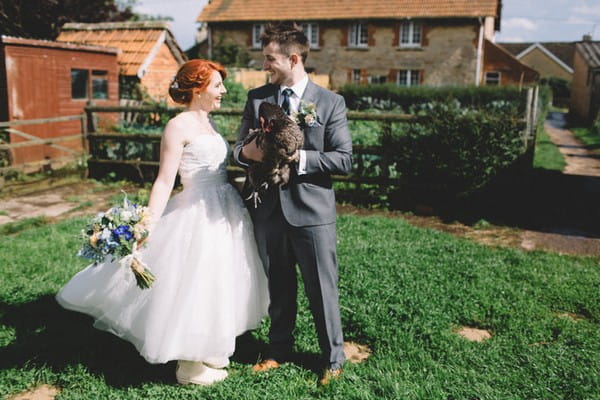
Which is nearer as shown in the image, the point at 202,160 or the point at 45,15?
the point at 202,160

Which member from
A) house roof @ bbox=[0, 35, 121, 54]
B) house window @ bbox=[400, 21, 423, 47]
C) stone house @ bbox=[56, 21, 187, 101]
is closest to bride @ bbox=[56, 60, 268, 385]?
house roof @ bbox=[0, 35, 121, 54]

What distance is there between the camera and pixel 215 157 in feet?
12.2

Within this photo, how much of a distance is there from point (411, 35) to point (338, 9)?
4872mm

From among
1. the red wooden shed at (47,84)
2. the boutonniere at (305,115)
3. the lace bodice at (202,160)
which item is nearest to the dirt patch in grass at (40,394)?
Result: the lace bodice at (202,160)

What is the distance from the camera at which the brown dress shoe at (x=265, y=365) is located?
12.3 ft

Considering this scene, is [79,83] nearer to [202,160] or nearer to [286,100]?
[202,160]

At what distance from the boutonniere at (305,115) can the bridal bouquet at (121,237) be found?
44.8 inches

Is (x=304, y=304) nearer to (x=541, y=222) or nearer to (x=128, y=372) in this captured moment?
(x=128, y=372)

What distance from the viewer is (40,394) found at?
354 cm

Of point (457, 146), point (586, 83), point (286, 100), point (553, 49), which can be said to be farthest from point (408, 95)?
point (553, 49)

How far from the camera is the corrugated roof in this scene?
71750mm

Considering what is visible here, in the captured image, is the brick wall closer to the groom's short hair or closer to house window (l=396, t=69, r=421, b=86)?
the groom's short hair

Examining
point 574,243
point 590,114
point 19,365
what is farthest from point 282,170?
point 590,114

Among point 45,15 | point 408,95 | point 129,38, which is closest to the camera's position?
point 129,38
